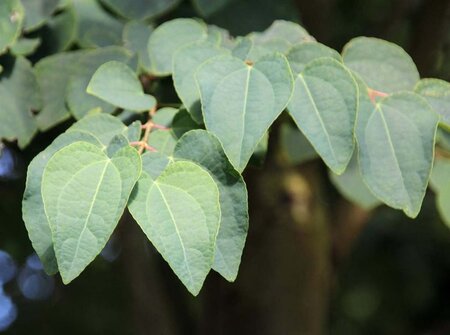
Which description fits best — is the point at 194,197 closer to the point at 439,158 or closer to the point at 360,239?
the point at 439,158

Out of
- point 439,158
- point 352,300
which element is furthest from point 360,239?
point 439,158

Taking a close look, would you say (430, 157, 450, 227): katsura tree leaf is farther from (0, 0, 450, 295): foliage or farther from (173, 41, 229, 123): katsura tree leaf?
(173, 41, 229, 123): katsura tree leaf

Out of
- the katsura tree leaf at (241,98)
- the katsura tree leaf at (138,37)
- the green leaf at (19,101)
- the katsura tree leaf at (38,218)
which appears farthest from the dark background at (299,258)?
the katsura tree leaf at (241,98)

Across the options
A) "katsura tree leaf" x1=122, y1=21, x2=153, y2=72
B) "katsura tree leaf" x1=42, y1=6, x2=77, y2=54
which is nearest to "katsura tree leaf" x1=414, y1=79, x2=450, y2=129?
"katsura tree leaf" x1=122, y1=21, x2=153, y2=72

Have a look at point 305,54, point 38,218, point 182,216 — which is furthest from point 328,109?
point 38,218

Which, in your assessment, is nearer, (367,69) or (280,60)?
(280,60)

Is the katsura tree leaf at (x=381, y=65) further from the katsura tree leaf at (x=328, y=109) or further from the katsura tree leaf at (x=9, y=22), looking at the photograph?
the katsura tree leaf at (x=9, y=22)
